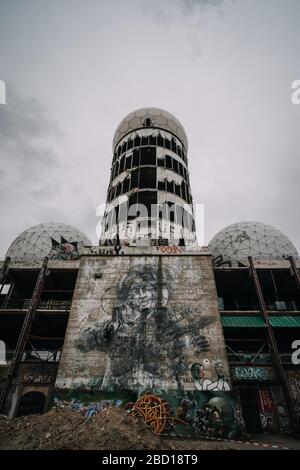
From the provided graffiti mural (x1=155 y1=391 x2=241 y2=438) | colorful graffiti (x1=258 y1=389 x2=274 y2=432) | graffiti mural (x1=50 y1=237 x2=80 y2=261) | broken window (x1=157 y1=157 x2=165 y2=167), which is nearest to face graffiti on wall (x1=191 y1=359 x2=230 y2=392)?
graffiti mural (x1=155 y1=391 x2=241 y2=438)

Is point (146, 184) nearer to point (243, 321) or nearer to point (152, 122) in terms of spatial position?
point (152, 122)

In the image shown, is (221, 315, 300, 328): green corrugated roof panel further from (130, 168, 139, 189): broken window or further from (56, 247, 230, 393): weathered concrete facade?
(130, 168, 139, 189): broken window

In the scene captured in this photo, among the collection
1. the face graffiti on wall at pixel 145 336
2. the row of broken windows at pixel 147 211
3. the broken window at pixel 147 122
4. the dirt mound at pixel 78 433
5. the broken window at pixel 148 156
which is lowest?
the dirt mound at pixel 78 433

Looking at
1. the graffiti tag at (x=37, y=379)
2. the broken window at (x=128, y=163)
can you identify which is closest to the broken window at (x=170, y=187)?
the broken window at (x=128, y=163)

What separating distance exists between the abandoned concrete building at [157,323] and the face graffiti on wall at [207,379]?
66 mm

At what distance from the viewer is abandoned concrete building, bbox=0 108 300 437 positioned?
56.4 ft

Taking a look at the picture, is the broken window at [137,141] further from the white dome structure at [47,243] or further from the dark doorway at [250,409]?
the dark doorway at [250,409]

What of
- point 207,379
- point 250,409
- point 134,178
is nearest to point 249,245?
point 250,409

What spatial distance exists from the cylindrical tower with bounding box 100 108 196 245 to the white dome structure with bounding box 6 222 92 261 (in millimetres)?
3540

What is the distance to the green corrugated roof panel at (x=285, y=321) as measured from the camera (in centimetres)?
2064

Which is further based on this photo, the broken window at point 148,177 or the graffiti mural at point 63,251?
the broken window at point 148,177

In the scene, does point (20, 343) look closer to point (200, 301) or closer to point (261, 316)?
point (200, 301)

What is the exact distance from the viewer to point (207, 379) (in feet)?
56.9

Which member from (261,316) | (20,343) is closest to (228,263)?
(261,316)
